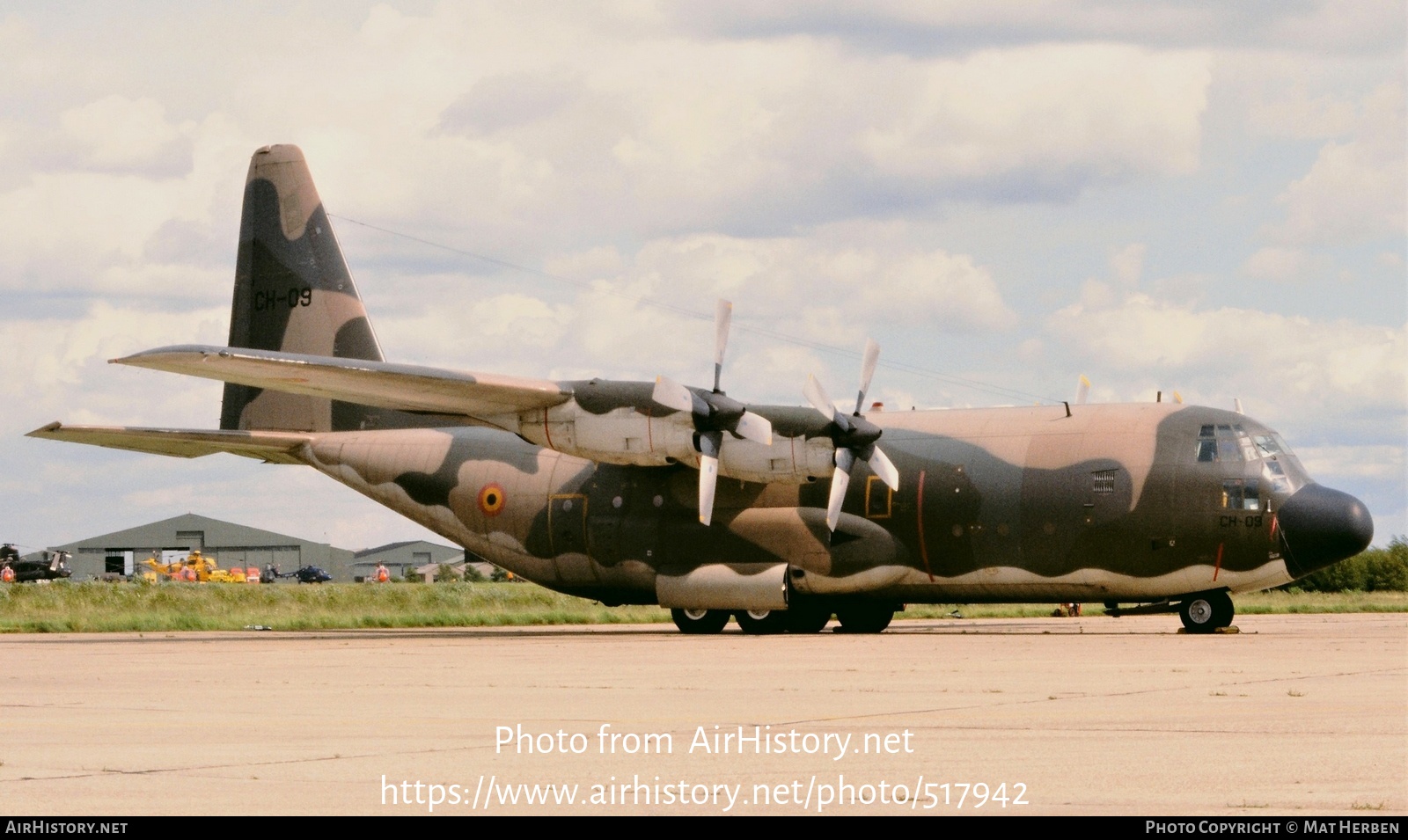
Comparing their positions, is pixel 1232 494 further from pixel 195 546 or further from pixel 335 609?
pixel 195 546

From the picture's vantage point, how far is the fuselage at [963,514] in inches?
1017

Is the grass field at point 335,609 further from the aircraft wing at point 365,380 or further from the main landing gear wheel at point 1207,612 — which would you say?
the aircraft wing at point 365,380

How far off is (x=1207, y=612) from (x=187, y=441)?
1879cm

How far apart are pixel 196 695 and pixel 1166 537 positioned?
16.2 metres

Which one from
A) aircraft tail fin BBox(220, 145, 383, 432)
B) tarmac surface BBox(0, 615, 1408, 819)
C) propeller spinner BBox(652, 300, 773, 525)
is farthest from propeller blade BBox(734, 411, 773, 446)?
aircraft tail fin BBox(220, 145, 383, 432)

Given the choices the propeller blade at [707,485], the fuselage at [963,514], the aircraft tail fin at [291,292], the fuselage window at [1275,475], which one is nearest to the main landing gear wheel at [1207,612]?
the fuselage at [963,514]

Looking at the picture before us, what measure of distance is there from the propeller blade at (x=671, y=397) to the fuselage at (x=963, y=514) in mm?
1836

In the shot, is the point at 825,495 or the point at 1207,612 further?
the point at 825,495

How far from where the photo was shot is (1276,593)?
168 ft

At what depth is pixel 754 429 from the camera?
2672 centimetres

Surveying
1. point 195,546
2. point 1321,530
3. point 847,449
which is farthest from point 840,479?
point 195,546

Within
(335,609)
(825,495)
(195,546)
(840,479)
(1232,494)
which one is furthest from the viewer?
(195,546)
